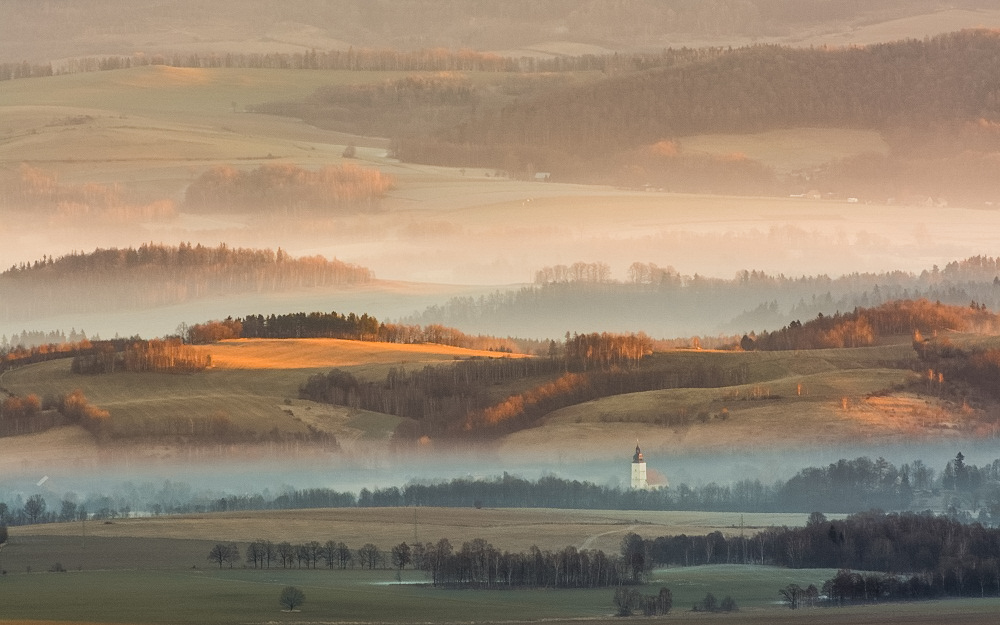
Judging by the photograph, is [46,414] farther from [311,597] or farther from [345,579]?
[311,597]

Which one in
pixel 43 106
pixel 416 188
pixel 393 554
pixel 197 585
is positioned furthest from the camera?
pixel 43 106

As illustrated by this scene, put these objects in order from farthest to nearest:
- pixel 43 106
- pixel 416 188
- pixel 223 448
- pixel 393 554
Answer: pixel 43 106, pixel 416 188, pixel 223 448, pixel 393 554

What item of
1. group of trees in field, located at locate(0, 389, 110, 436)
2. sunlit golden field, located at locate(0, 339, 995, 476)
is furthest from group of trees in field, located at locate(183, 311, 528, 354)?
group of trees in field, located at locate(0, 389, 110, 436)

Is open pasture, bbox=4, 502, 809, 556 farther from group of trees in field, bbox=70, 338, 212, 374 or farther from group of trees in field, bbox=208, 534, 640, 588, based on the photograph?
group of trees in field, bbox=70, 338, 212, 374

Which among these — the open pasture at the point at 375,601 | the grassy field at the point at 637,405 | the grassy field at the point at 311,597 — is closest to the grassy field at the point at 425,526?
the grassy field at the point at 311,597

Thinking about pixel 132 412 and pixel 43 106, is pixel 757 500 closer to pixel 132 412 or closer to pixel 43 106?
pixel 132 412

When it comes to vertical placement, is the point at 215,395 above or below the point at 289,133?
below

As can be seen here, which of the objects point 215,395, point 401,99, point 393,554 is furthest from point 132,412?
point 401,99

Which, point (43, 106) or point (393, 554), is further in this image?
point (43, 106)

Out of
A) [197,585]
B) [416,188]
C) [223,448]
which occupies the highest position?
[416,188]
